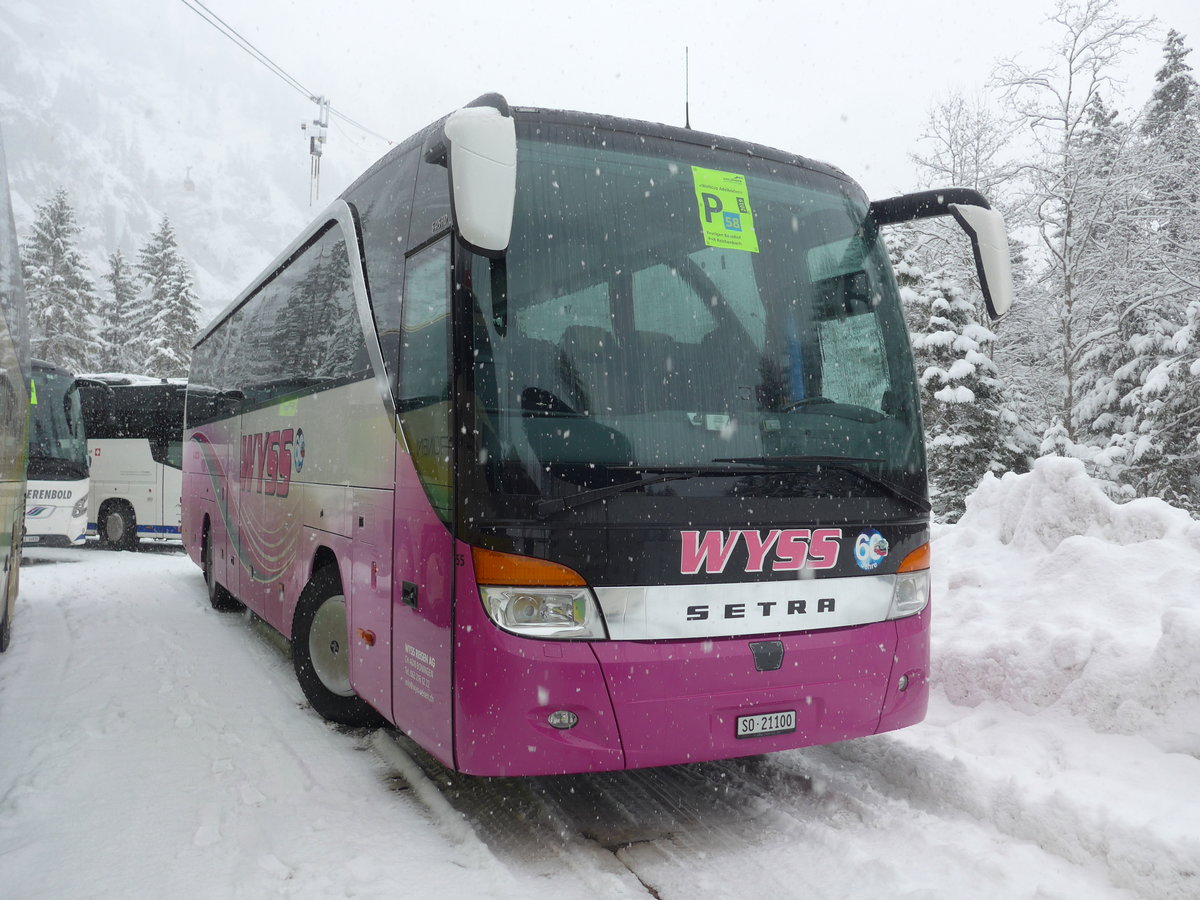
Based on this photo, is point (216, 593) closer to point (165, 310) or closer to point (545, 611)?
point (545, 611)

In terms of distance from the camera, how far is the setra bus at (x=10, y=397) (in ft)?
21.8

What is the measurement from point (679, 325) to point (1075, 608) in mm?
3574

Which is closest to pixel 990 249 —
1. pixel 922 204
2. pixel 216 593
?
pixel 922 204

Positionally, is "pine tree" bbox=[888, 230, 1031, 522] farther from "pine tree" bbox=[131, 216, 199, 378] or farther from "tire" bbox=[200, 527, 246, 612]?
"pine tree" bbox=[131, 216, 199, 378]

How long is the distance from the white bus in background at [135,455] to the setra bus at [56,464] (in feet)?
10.0

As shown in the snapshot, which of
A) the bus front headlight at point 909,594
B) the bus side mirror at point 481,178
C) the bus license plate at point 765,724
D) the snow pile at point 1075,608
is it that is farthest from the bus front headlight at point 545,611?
the snow pile at point 1075,608

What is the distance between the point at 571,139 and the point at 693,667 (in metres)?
2.36

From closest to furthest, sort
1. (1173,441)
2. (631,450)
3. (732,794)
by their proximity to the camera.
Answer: (631,450) < (732,794) < (1173,441)

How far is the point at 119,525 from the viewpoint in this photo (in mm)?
19859

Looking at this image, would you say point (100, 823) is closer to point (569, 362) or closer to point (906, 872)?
point (569, 362)

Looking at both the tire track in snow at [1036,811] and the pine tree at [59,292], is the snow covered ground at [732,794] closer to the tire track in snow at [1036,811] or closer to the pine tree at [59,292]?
the tire track in snow at [1036,811]

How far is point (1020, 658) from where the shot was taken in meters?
5.23

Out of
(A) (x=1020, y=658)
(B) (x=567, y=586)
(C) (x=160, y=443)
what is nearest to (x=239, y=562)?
(B) (x=567, y=586)

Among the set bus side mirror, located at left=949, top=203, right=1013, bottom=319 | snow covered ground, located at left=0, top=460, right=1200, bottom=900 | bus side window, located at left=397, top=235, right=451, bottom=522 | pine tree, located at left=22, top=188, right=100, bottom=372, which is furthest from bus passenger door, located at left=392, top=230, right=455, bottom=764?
pine tree, located at left=22, top=188, right=100, bottom=372
